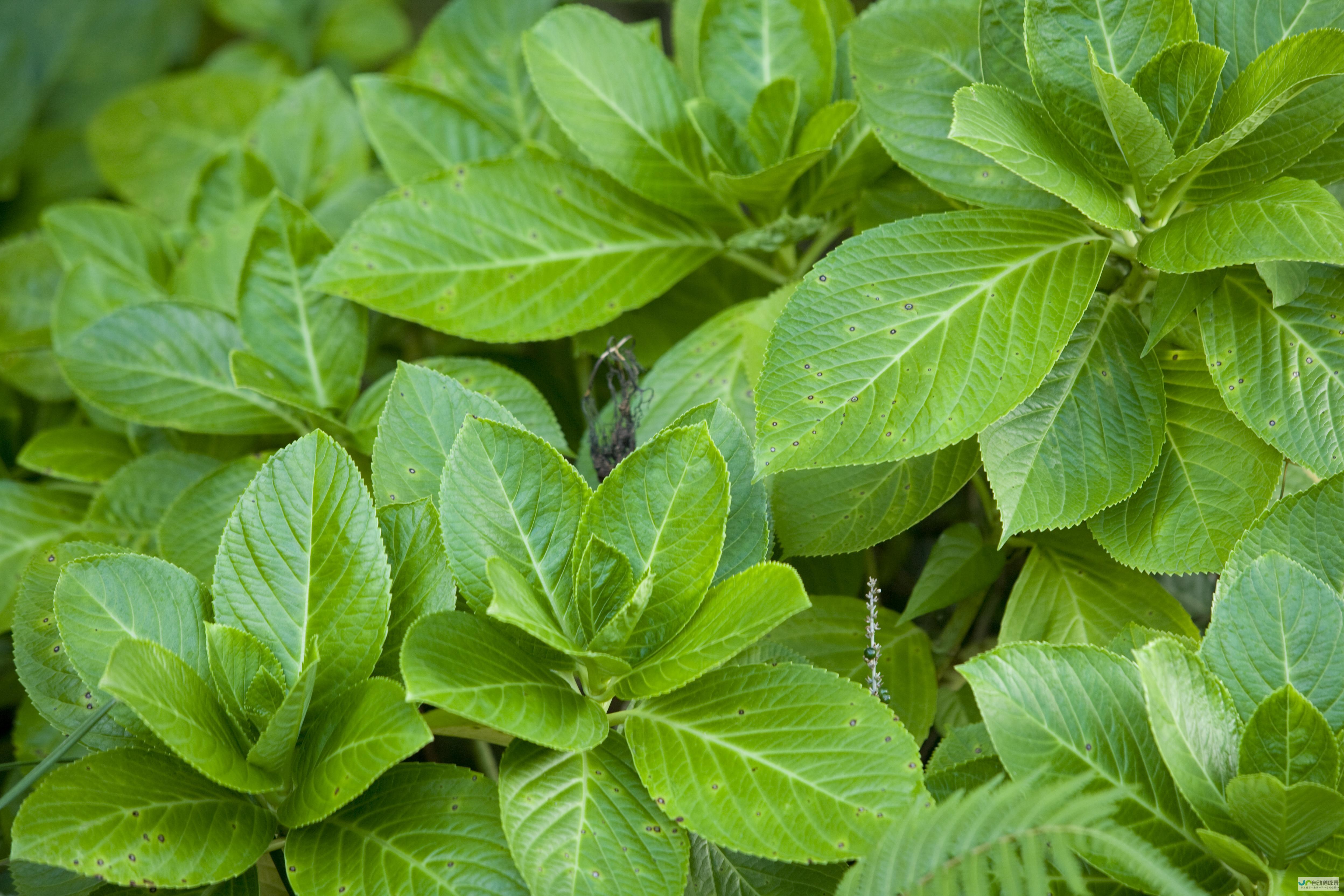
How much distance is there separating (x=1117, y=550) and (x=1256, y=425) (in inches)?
5.4

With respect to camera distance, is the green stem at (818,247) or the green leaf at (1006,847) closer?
the green leaf at (1006,847)

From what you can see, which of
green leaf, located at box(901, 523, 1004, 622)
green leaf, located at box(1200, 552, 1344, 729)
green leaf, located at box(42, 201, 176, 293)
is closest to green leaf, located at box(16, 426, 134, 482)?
green leaf, located at box(42, 201, 176, 293)

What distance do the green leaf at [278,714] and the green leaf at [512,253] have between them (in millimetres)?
398

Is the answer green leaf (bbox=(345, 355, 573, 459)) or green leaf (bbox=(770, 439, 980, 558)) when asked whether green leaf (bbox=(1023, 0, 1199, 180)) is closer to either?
green leaf (bbox=(770, 439, 980, 558))

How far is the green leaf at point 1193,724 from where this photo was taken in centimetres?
64

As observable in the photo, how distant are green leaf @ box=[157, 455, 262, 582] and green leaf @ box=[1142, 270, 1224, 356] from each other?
797mm

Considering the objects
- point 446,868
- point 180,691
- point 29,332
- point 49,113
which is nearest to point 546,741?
point 446,868

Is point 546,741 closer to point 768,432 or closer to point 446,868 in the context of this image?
point 446,868

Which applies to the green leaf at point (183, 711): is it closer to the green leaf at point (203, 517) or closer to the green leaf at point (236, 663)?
the green leaf at point (236, 663)

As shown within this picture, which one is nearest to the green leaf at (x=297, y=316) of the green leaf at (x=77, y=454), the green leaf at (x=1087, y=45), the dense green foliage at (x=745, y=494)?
the dense green foliage at (x=745, y=494)

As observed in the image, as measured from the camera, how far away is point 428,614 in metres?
0.67

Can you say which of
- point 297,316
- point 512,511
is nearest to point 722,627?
point 512,511

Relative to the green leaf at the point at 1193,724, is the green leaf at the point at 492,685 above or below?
below

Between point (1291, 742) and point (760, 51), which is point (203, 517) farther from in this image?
point (1291, 742)
